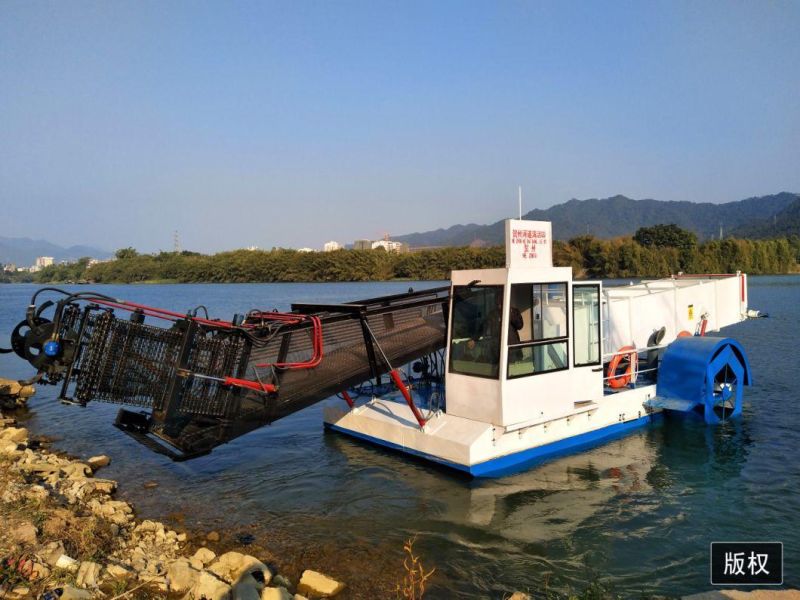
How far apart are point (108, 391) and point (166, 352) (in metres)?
0.79

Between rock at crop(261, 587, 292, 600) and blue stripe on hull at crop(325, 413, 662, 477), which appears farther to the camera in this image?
blue stripe on hull at crop(325, 413, 662, 477)

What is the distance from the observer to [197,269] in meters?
117

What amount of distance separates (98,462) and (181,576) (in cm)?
598

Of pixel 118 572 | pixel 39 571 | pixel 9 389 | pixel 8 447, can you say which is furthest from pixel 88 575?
pixel 9 389

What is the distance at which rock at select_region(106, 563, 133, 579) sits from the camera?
5727 millimetres

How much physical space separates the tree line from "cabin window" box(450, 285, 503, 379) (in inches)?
2894

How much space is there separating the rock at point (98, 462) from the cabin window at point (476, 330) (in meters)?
6.84

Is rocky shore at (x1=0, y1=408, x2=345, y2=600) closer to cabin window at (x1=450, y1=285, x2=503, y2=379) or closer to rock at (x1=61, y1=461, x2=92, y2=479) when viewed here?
rock at (x1=61, y1=461, x2=92, y2=479)

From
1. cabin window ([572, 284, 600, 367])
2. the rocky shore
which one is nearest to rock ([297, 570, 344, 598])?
the rocky shore

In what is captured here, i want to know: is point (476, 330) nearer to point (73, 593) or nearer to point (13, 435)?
point (73, 593)

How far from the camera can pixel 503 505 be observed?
8312 mm

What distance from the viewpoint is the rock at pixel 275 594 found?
5.51 m

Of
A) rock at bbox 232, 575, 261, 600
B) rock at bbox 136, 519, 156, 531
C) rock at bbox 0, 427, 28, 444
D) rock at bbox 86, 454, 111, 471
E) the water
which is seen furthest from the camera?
rock at bbox 0, 427, 28, 444

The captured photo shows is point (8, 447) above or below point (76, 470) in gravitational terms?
above
